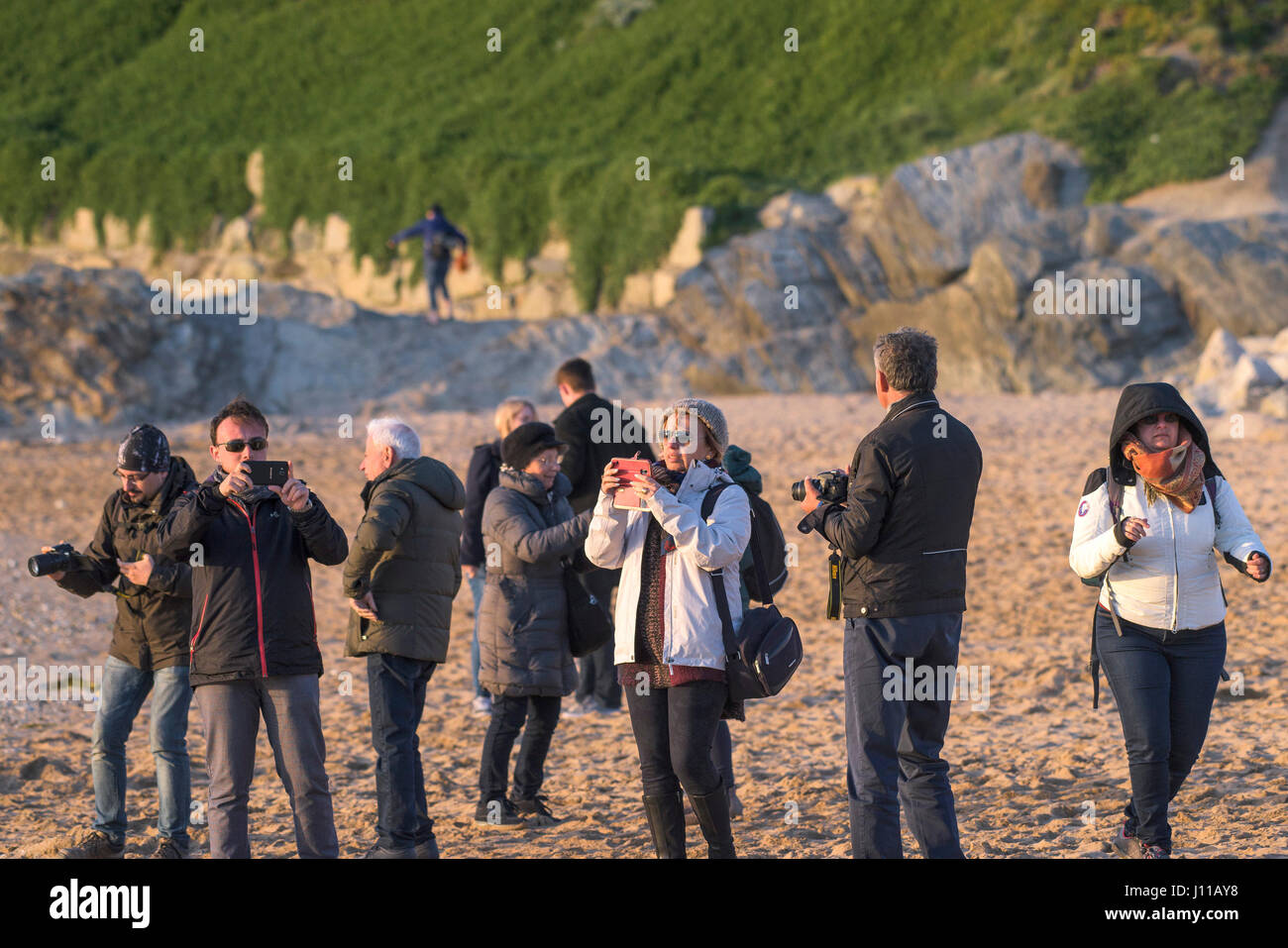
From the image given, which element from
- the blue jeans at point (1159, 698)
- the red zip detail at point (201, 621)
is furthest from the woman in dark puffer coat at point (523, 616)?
the blue jeans at point (1159, 698)

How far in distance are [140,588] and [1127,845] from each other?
390 cm

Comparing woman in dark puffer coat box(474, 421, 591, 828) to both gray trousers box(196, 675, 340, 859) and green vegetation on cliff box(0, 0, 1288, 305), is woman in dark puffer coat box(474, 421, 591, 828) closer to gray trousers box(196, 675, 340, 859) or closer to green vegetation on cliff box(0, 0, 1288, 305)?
gray trousers box(196, 675, 340, 859)

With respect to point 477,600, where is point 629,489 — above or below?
above

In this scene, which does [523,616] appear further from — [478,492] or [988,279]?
[988,279]

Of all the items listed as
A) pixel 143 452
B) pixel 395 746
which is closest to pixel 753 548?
pixel 395 746

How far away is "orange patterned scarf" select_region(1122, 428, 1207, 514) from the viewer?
509 cm

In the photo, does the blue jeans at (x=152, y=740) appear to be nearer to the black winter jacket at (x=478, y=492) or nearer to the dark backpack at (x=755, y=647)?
the black winter jacket at (x=478, y=492)

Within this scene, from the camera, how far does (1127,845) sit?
5344 millimetres

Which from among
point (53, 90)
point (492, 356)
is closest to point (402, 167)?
point (492, 356)

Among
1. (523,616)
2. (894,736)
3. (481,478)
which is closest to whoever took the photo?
(894,736)

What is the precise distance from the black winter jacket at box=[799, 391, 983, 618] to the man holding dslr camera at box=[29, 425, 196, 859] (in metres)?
2.55

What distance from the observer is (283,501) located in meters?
5.06

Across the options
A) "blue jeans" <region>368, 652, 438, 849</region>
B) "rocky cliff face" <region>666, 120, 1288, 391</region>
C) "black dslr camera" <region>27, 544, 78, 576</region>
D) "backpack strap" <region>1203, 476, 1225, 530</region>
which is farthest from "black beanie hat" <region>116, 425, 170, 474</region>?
"rocky cliff face" <region>666, 120, 1288, 391</region>
